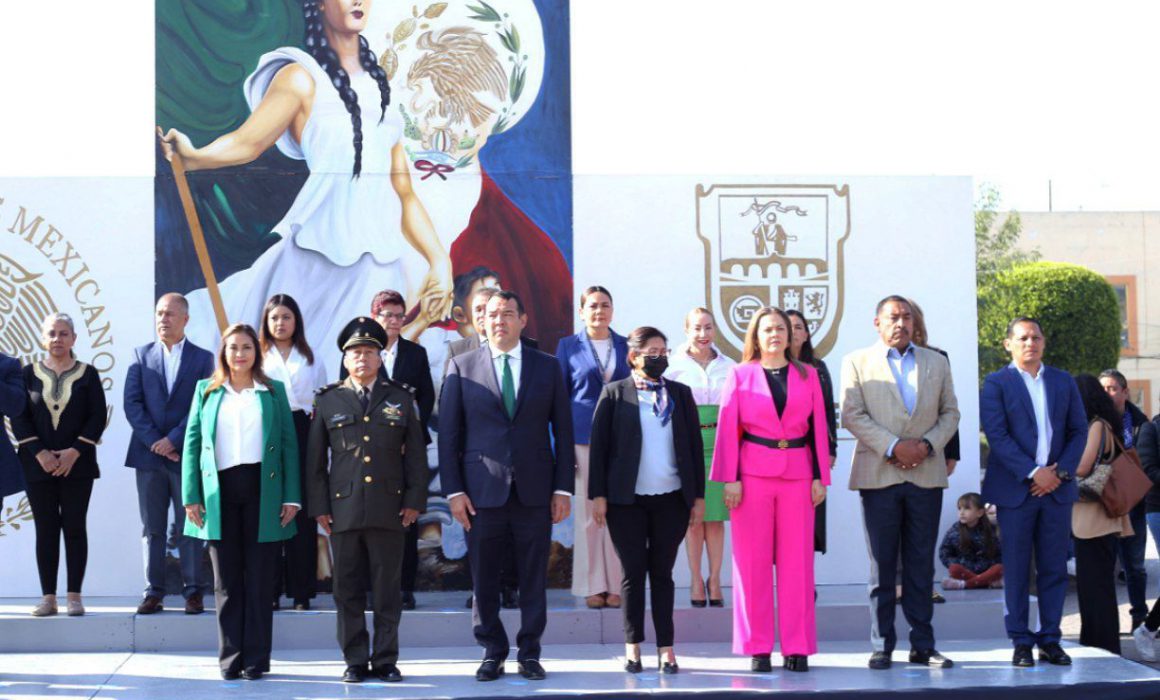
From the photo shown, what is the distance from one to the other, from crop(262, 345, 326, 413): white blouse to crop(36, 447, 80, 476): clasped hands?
1.12 m

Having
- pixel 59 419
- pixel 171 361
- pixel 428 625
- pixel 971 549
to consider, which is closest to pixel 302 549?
pixel 428 625

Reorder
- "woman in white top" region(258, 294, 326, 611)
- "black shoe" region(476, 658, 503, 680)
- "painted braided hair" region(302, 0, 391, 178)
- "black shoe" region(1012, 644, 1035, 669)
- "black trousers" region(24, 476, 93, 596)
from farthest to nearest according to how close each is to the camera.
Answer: "painted braided hair" region(302, 0, 391, 178)
"black trousers" region(24, 476, 93, 596)
"woman in white top" region(258, 294, 326, 611)
"black shoe" region(1012, 644, 1035, 669)
"black shoe" region(476, 658, 503, 680)

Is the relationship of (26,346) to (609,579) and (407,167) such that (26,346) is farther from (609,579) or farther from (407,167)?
(609,579)

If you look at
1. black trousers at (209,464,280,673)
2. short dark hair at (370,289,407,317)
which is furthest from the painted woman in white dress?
black trousers at (209,464,280,673)

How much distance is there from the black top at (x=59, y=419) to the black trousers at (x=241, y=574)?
52.2 inches

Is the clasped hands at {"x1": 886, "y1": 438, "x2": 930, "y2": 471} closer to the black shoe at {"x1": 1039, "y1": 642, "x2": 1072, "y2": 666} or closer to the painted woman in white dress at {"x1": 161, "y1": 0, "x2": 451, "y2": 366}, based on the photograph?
the black shoe at {"x1": 1039, "y1": 642, "x2": 1072, "y2": 666}

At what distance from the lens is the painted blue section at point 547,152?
773 centimetres

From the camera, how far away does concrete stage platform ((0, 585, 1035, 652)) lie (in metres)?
6.42

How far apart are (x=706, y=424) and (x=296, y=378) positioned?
222 centimetres

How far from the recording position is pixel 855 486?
6.05 meters

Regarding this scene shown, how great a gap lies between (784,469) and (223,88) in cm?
422

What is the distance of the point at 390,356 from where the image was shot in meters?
6.68

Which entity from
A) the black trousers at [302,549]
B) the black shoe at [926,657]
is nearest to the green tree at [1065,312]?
the black shoe at [926,657]

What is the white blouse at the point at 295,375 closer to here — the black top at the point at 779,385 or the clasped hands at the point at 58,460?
the clasped hands at the point at 58,460
